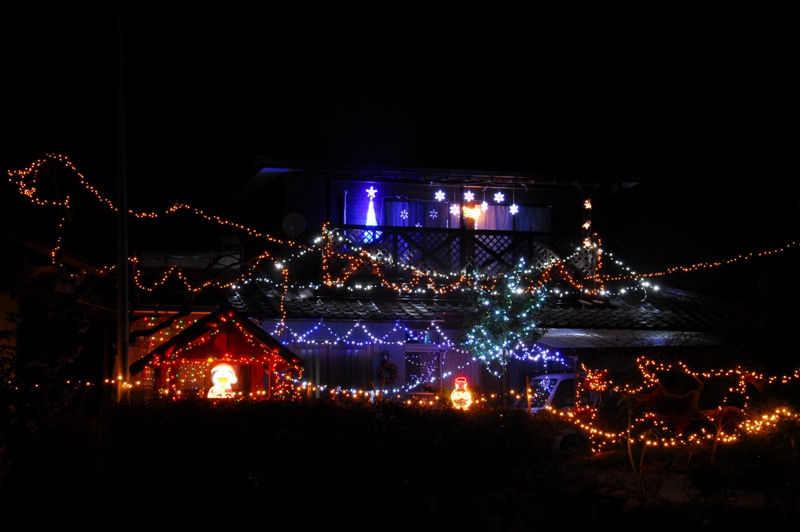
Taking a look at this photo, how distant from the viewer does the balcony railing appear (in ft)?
57.8

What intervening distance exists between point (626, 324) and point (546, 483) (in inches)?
300

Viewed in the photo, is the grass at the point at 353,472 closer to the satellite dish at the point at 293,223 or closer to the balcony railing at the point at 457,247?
the satellite dish at the point at 293,223

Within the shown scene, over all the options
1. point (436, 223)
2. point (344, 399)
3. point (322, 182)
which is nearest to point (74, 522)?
point (344, 399)

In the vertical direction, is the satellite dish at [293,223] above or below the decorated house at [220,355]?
above

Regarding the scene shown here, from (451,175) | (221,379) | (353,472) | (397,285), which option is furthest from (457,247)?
(353,472)

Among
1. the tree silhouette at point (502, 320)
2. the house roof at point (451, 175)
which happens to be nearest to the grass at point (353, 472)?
the tree silhouette at point (502, 320)

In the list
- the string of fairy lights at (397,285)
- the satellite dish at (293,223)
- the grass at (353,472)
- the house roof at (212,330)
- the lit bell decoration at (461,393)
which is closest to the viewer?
the grass at (353,472)

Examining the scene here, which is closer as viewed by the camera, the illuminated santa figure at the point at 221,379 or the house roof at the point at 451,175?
the illuminated santa figure at the point at 221,379

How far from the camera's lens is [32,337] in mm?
10977

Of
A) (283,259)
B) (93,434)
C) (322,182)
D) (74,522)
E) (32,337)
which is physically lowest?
(74,522)

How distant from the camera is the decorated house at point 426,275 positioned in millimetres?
16625

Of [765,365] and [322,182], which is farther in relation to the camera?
[322,182]

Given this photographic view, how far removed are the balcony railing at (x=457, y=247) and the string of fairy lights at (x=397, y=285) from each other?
6.7 inches

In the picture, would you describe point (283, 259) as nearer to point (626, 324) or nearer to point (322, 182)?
point (322, 182)
